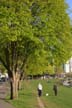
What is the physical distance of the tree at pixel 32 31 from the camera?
39.0 meters

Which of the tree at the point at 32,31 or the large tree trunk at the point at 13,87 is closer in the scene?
the tree at the point at 32,31

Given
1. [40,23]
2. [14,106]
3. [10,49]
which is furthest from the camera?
[10,49]

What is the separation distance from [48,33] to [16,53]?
17.2 feet

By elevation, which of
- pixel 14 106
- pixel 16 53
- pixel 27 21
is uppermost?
pixel 27 21

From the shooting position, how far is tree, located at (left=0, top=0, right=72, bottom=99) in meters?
39.0

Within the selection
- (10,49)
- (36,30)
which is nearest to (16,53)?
(10,49)

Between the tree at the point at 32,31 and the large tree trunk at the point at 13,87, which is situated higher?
the tree at the point at 32,31

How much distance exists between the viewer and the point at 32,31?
40.1 meters

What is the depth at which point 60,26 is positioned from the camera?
42688 mm

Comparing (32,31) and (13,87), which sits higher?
(32,31)

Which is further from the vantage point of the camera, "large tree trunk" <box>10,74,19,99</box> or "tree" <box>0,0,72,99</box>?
"large tree trunk" <box>10,74,19,99</box>

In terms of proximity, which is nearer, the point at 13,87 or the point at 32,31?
the point at 32,31

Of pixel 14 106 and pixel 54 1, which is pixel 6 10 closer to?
pixel 54 1

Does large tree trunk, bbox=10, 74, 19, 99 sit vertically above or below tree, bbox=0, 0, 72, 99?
below
